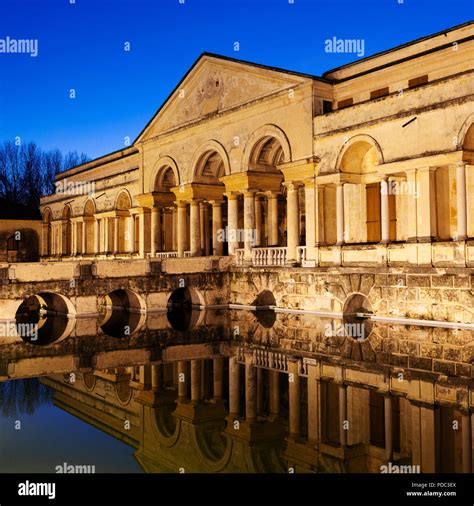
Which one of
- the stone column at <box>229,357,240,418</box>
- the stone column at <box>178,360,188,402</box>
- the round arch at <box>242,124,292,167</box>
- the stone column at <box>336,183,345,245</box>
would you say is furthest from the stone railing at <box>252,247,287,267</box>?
the stone column at <box>178,360,188,402</box>

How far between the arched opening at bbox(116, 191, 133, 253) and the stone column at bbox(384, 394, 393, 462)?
86.1ft

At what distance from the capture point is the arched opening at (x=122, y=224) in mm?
34594

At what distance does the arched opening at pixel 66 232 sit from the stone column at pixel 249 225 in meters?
21.3

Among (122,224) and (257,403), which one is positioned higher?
(122,224)

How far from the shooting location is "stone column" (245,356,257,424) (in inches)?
358

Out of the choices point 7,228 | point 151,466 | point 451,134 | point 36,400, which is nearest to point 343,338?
point 451,134

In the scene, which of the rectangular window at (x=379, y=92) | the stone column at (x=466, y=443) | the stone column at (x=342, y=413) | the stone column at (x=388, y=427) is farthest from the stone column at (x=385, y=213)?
the stone column at (x=466, y=443)

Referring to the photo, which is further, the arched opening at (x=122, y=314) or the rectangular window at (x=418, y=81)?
the rectangular window at (x=418, y=81)

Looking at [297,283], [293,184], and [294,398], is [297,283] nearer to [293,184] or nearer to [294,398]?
[293,184]

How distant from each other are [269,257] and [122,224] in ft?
49.7

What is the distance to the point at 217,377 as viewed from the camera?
38.2ft

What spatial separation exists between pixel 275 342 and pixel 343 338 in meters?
1.72

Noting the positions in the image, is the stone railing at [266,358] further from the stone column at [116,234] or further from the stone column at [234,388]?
the stone column at [116,234]

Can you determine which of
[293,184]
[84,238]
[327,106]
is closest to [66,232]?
[84,238]
